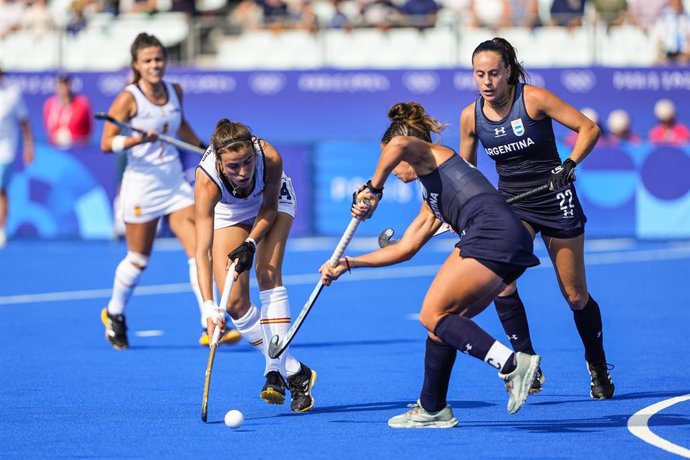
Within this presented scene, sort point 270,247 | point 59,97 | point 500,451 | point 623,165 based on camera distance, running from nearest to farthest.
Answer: point 500,451, point 270,247, point 623,165, point 59,97

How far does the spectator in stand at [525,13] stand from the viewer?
2152 centimetres

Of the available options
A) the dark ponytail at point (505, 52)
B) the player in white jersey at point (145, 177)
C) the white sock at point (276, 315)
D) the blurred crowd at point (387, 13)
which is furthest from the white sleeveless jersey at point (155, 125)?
the blurred crowd at point (387, 13)

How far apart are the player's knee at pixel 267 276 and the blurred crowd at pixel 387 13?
1438 cm

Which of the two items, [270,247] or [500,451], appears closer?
[500,451]

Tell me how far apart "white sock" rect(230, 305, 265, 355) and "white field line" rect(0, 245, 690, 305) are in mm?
5697

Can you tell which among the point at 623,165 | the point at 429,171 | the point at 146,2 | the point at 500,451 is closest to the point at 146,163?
the point at 429,171

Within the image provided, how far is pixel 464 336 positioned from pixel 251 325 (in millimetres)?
1717

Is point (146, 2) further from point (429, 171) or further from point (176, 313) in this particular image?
point (429, 171)

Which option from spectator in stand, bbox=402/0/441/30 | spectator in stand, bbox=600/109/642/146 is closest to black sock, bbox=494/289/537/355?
spectator in stand, bbox=600/109/642/146

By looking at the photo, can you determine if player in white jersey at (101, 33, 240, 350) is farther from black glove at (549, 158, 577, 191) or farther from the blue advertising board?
the blue advertising board

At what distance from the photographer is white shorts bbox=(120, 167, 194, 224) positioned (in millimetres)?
10531

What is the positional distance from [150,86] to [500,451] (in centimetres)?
512

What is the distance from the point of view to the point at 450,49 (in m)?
21.9

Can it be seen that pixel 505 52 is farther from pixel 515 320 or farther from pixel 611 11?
pixel 611 11
